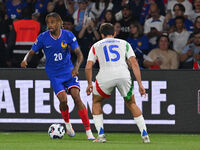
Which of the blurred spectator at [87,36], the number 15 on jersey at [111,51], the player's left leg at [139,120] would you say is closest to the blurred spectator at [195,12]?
the blurred spectator at [87,36]

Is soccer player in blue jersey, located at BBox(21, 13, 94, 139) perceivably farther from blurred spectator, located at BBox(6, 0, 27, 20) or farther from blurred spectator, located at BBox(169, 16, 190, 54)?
→ blurred spectator, located at BBox(6, 0, 27, 20)

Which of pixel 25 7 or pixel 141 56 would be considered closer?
pixel 141 56

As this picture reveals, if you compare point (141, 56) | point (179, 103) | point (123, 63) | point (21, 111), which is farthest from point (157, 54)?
point (123, 63)

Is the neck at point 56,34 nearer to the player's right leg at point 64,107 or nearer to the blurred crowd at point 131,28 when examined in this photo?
the player's right leg at point 64,107

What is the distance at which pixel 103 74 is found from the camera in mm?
8805

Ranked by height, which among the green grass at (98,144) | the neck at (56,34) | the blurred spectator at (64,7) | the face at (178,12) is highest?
the blurred spectator at (64,7)

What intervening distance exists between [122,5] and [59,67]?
539 centimetres

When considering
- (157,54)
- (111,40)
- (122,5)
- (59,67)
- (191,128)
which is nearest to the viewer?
(111,40)

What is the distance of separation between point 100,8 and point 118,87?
670 cm

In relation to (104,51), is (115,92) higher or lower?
lower

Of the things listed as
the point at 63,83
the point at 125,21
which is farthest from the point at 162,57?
the point at 63,83

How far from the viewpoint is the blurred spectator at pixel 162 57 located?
512 inches

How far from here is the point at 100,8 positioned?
599 inches

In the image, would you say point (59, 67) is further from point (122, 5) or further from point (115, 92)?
point (122, 5)
